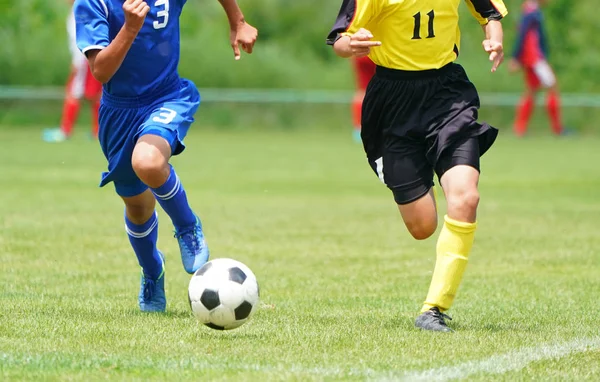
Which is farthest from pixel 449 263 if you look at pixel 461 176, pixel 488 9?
pixel 488 9

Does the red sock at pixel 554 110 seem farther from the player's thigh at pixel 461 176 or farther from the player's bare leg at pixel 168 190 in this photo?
the player's bare leg at pixel 168 190

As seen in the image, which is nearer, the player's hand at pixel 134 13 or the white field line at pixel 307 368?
the white field line at pixel 307 368

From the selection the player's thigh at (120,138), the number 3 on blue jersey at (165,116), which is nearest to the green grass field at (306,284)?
the player's thigh at (120,138)

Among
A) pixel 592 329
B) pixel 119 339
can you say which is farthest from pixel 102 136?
pixel 592 329

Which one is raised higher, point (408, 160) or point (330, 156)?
point (408, 160)

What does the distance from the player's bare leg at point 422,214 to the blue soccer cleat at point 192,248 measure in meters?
1.07

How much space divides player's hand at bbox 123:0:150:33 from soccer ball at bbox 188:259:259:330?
1238mm

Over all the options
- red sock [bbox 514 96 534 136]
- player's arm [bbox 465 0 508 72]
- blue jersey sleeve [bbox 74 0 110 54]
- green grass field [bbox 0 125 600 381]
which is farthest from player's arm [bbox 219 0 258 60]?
red sock [bbox 514 96 534 136]

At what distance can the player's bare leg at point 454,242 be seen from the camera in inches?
221

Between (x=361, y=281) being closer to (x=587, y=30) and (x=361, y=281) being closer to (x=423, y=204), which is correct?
(x=423, y=204)

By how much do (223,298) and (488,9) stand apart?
7.37 feet

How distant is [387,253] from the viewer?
29.1ft

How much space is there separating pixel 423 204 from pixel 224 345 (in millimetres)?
1627

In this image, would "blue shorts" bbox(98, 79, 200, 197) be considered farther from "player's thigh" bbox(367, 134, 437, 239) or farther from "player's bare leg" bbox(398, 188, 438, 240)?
"player's bare leg" bbox(398, 188, 438, 240)
